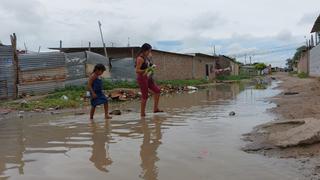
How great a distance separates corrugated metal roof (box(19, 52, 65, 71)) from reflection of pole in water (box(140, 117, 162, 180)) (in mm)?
10961

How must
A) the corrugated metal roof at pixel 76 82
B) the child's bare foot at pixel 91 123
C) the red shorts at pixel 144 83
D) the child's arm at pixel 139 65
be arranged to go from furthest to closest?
the corrugated metal roof at pixel 76 82
the red shorts at pixel 144 83
the child's arm at pixel 139 65
the child's bare foot at pixel 91 123

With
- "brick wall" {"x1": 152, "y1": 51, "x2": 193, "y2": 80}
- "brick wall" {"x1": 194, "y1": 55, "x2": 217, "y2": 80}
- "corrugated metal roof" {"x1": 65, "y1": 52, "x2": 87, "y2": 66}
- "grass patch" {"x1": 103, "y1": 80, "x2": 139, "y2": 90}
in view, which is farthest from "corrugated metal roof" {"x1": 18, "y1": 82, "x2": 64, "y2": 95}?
"brick wall" {"x1": 194, "y1": 55, "x2": 217, "y2": 80}

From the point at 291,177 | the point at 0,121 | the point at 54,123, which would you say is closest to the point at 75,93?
the point at 0,121

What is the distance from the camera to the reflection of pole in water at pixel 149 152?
4570mm

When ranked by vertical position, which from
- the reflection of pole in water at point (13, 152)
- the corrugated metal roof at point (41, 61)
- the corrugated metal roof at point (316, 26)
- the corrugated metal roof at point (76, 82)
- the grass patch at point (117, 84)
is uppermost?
the corrugated metal roof at point (316, 26)

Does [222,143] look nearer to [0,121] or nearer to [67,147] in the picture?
[67,147]

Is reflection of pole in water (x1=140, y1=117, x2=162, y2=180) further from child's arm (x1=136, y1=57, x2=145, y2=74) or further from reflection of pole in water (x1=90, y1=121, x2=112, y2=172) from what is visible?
child's arm (x1=136, y1=57, x2=145, y2=74)

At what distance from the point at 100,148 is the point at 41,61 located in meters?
13.2

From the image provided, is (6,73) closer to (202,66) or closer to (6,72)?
(6,72)

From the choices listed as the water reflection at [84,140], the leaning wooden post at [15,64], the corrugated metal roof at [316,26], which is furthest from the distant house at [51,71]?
the corrugated metal roof at [316,26]

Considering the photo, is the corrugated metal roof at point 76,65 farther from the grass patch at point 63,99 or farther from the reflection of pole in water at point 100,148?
the reflection of pole in water at point 100,148

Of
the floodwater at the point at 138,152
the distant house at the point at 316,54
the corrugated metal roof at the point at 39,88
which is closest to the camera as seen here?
the floodwater at the point at 138,152

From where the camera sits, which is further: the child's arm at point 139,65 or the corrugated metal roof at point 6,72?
the corrugated metal roof at point 6,72

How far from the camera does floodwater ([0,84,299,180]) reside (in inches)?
180
